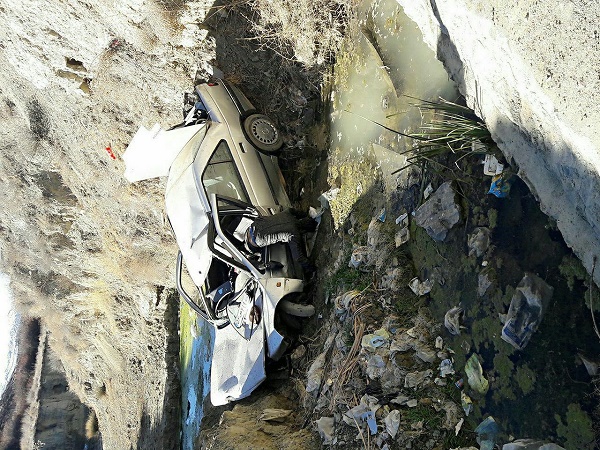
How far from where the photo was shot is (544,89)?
2.09 metres

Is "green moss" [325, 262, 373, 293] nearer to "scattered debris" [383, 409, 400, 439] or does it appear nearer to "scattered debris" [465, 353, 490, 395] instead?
"scattered debris" [383, 409, 400, 439]

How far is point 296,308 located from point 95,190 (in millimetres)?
7062

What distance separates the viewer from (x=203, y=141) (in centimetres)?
649

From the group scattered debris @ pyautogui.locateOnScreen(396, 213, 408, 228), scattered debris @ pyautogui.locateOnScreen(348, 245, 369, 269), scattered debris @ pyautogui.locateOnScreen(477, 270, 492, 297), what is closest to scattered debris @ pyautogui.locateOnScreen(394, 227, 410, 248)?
scattered debris @ pyautogui.locateOnScreen(396, 213, 408, 228)

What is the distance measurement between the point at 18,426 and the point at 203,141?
14406 mm

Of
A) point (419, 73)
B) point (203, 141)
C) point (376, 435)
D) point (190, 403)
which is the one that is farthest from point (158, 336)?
point (419, 73)

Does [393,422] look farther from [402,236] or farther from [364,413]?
[402,236]

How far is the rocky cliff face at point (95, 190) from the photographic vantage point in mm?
8438

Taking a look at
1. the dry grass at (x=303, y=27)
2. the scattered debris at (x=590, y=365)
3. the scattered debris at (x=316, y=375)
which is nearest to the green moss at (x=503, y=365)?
the scattered debris at (x=590, y=365)

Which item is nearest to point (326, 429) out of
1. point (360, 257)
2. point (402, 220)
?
point (360, 257)

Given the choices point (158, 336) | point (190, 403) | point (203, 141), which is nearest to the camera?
point (203, 141)

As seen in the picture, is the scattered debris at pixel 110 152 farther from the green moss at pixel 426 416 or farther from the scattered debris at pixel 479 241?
the scattered debris at pixel 479 241

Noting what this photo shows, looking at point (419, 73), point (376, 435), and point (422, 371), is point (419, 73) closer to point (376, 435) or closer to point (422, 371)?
point (422, 371)

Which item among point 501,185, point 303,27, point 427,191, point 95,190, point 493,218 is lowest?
point 493,218
